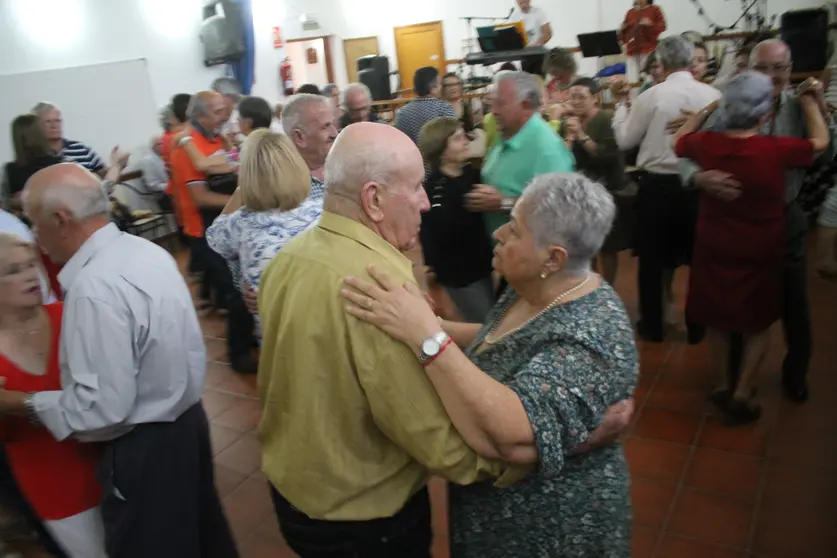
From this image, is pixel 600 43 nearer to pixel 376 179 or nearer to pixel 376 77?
pixel 376 77

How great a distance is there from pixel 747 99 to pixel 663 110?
34.4 inches

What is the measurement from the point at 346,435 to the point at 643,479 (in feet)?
5.69

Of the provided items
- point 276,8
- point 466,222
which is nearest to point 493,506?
point 466,222

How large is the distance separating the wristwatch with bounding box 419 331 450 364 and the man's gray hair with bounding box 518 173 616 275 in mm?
385

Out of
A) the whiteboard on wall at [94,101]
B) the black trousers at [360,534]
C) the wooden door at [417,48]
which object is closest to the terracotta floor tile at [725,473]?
the black trousers at [360,534]

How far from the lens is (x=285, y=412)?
4.22 ft

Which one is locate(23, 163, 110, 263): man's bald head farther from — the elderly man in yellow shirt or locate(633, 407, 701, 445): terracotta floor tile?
locate(633, 407, 701, 445): terracotta floor tile

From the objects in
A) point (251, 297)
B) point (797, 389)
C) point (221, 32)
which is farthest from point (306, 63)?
point (797, 389)

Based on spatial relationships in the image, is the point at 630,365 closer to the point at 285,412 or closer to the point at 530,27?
the point at 285,412

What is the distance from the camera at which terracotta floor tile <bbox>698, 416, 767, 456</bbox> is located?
2.65 meters

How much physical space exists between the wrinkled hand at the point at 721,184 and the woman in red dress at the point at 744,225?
0.7 inches

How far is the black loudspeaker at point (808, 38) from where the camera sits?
6.03 meters

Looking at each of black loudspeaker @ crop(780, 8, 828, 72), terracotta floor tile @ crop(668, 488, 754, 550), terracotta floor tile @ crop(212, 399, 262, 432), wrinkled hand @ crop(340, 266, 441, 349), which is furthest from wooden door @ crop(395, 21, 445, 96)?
wrinkled hand @ crop(340, 266, 441, 349)

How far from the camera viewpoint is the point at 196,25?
836cm
